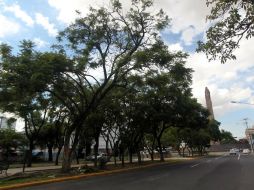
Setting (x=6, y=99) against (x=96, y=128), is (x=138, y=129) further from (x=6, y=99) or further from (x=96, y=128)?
(x=6, y=99)

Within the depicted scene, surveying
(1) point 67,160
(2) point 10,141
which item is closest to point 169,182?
(1) point 67,160

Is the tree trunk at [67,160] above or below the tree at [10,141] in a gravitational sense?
below

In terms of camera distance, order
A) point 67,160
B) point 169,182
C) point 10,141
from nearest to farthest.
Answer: point 169,182, point 67,160, point 10,141


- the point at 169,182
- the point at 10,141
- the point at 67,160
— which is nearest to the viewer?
the point at 169,182

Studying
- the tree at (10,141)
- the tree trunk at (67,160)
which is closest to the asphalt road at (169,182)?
the tree trunk at (67,160)

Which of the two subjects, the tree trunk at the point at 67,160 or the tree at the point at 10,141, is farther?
the tree at the point at 10,141

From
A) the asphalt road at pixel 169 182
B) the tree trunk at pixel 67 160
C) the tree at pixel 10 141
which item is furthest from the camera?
the tree at pixel 10 141

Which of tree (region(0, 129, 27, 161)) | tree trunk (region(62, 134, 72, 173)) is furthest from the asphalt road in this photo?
tree (region(0, 129, 27, 161))

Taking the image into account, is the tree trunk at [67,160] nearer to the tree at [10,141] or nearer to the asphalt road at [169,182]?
the asphalt road at [169,182]

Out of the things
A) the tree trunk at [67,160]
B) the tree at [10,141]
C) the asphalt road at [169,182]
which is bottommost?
the asphalt road at [169,182]

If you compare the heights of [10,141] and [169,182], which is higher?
[10,141]

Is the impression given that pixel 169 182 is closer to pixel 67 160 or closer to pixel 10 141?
pixel 67 160

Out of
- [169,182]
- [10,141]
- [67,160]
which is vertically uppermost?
[10,141]

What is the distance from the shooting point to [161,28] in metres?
24.3
